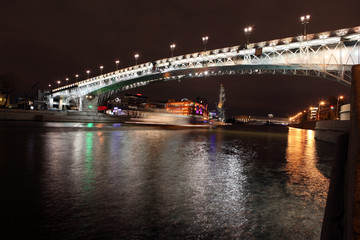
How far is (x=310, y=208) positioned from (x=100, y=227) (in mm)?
2863

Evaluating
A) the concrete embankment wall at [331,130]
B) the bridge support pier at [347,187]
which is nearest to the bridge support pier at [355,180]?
the bridge support pier at [347,187]

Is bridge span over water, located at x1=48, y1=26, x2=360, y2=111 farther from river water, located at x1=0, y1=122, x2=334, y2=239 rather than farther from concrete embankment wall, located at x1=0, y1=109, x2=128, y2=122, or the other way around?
river water, located at x1=0, y1=122, x2=334, y2=239

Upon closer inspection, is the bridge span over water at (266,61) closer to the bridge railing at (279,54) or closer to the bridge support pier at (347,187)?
the bridge railing at (279,54)

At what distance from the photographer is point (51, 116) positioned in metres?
43.8

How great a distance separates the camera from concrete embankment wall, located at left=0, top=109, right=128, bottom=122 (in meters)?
37.1

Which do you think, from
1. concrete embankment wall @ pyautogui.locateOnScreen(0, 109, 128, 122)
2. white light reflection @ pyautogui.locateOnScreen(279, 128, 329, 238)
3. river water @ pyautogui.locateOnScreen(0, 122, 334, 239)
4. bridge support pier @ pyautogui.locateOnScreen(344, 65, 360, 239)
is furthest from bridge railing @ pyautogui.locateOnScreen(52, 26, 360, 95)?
bridge support pier @ pyautogui.locateOnScreen(344, 65, 360, 239)

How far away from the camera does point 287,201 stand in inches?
142

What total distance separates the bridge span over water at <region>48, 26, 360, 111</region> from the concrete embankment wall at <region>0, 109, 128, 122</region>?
15.6 metres

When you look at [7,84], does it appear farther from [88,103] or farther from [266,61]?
[266,61]

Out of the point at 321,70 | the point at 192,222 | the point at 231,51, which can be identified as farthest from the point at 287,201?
the point at 231,51

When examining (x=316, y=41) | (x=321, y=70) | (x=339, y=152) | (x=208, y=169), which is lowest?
(x=208, y=169)

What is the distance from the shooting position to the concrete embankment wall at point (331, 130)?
12452mm

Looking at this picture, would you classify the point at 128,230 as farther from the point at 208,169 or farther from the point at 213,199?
the point at 208,169

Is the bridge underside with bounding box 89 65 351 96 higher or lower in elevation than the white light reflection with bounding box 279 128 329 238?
higher
